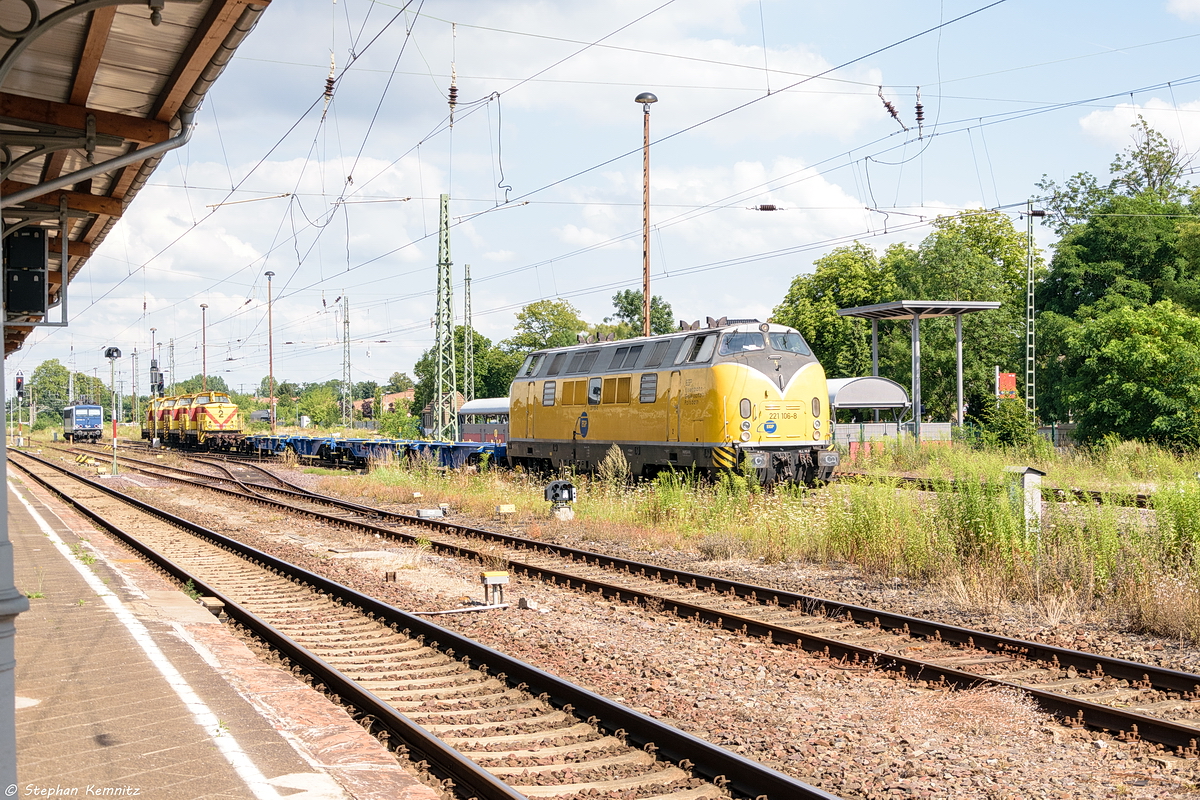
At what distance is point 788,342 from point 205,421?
43509 millimetres

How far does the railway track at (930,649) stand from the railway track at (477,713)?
260 centimetres

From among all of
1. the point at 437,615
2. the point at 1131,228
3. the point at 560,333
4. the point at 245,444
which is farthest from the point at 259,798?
the point at 560,333

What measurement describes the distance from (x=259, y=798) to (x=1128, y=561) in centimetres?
876

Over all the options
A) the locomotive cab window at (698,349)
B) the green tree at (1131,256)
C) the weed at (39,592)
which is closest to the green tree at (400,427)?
the locomotive cab window at (698,349)

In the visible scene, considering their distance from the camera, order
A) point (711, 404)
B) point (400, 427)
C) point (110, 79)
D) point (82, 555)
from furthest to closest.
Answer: point (400, 427)
point (711, 404)
point (82, 555)
point (110, 79)

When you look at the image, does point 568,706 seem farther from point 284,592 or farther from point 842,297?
point 842,297

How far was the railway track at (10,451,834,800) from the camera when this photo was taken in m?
5.46

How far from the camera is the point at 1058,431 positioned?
3269cm

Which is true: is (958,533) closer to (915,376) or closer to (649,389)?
(649,389)

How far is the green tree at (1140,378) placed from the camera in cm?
2359

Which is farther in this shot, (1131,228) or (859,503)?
(1131,228)

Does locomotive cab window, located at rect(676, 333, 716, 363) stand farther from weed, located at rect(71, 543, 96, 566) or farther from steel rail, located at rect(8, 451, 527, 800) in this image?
weed, located at rect(71, 543, 96, 566)

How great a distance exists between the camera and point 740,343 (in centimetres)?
1842

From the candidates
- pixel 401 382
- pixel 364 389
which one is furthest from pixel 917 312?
pixel 364 389
